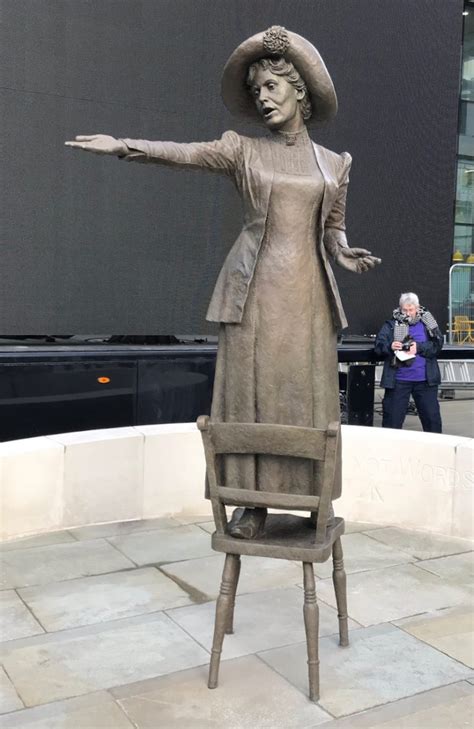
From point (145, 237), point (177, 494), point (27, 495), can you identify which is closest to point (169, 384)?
point (145, 237)

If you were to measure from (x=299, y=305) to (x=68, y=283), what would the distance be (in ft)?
12.6

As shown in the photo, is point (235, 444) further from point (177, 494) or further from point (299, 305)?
point (177, 494)

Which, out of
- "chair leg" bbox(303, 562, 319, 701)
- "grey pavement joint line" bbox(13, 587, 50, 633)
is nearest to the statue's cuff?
"chair leg" bbox(303, 562, 319, 701)

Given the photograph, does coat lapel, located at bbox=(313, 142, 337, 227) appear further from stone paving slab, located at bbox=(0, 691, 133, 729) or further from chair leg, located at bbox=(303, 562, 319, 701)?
stone paving slab, located at bbox=(0, 691, 133, 729)

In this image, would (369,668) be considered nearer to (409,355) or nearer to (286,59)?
(286,59)

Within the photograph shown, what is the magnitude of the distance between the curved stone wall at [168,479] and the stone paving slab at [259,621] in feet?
4.54

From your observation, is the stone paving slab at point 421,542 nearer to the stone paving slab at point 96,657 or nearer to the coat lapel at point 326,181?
the stone paving slab at point 96,657

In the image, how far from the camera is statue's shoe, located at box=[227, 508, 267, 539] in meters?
3.10

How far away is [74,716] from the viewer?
2.79 metres

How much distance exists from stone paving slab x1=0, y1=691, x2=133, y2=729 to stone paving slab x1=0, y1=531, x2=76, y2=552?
72.0 inches

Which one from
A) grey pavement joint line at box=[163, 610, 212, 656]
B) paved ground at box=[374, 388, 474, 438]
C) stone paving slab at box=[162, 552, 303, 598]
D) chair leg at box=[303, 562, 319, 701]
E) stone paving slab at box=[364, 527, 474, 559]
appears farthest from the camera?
paved ground at box=[374, 388, 474, 438]

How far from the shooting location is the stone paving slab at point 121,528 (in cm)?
489

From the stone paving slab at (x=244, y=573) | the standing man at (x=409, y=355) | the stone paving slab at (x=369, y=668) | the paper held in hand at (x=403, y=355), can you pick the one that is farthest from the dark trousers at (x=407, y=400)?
the stone paving slab at (x=369, y=668)

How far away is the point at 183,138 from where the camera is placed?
7.13 meters
